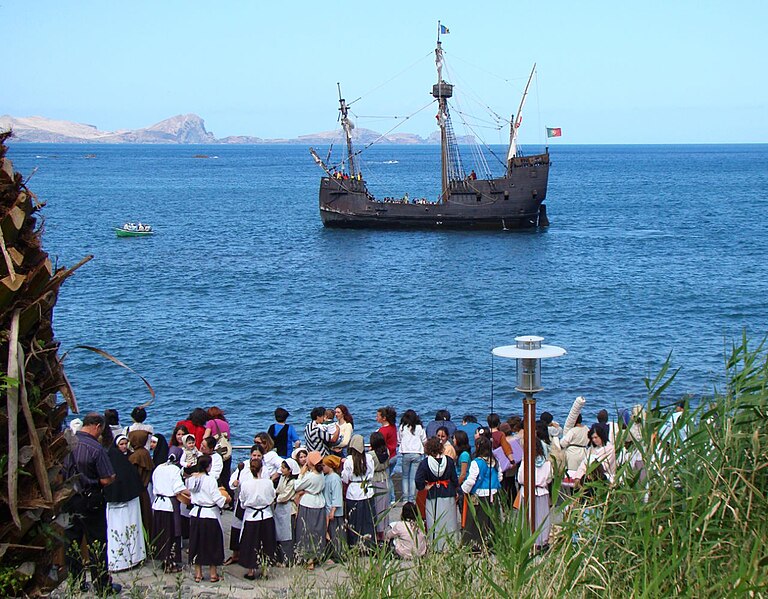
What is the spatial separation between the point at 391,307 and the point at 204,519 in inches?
1221

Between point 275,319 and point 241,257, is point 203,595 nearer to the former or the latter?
point 275,319

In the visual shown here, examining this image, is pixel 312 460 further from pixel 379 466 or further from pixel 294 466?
pixel 379 466

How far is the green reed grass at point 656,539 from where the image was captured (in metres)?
5.41

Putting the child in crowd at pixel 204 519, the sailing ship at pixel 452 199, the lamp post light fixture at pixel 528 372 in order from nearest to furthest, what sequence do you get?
1. the lamp post light fixture at pixel 528 372
2. the child in crowd at pixel 204 519
3. the sailing ship at pixel 452 199

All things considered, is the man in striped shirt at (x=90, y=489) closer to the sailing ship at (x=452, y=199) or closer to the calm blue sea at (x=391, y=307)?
the calm blue sea at (x=391, y=307)

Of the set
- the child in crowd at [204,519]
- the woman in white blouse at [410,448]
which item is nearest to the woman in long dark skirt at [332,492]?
the child in crowd at [204,519]

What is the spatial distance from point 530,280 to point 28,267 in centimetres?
4267

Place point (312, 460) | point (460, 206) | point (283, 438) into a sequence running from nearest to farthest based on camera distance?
point (312, 460), point (283, 438), point (460, 206)

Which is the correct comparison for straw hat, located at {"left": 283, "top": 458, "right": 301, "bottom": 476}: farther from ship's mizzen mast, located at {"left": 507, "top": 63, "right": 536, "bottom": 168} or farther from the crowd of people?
ship's mizzen mast, located at {"left": 507, "top": 63, "right": 536, "bottom": 168}

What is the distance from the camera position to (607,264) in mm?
51125

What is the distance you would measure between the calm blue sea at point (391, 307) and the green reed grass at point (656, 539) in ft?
3.67

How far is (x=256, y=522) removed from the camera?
8.74m

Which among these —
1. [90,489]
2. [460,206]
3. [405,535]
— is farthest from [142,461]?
[460,206]

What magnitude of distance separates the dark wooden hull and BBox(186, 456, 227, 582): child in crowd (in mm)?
53142
